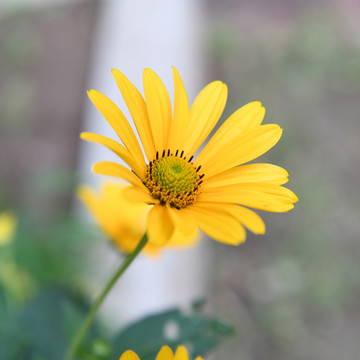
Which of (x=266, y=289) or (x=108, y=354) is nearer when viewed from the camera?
(x=108, y=354)

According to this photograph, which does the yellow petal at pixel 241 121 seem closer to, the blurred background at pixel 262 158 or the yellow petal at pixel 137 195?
the yellow petal at pixel 137 195

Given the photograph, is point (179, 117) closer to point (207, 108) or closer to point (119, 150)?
point (207, 108)

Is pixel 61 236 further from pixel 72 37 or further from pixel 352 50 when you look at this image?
pixel 352 50

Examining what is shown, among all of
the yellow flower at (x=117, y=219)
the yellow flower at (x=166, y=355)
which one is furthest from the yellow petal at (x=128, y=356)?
the yellow flower at (x=117, y=219)

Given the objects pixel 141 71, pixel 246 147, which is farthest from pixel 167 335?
pixel 141 71

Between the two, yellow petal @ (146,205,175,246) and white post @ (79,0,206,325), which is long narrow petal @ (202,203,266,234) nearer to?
yellow petal @ (146,205,175,246)

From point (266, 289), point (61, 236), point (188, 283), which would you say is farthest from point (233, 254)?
point (61, 236)
